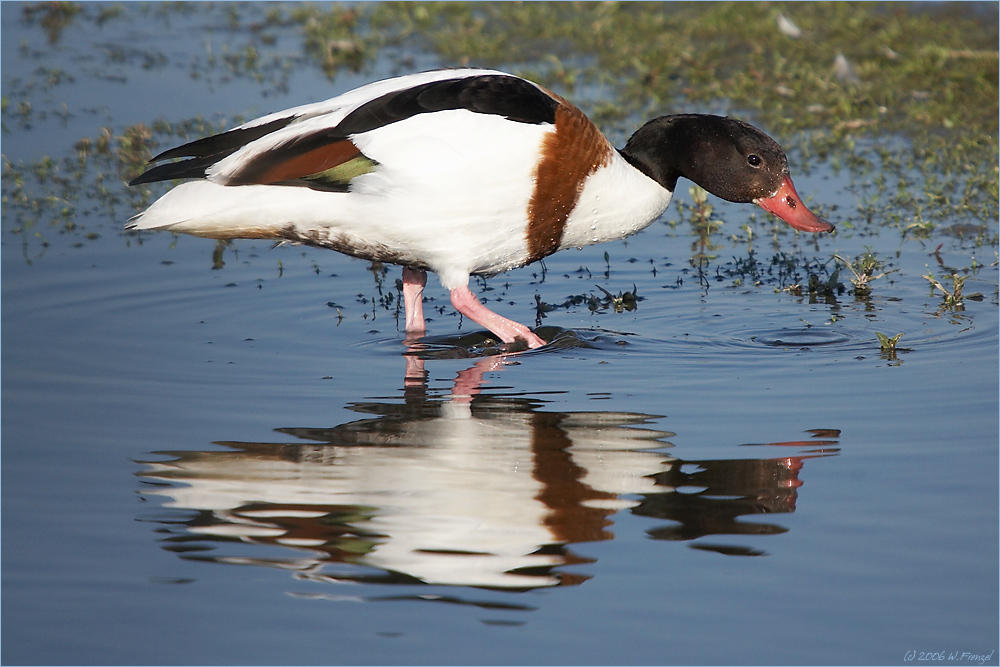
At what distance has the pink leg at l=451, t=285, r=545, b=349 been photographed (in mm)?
5035

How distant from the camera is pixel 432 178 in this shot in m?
4.66

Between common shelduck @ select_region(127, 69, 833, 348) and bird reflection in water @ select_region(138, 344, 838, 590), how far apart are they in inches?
32.7

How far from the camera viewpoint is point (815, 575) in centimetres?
313

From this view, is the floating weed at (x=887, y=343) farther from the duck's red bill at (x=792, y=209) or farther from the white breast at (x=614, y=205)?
the white breast at (x=614, y=205)

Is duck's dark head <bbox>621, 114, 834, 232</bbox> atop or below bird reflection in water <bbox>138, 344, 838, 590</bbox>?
atop

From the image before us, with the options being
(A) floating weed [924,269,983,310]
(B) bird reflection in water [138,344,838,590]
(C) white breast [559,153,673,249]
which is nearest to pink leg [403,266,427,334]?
(C) white breast [559,153,673,249]

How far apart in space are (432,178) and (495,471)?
4.44ft

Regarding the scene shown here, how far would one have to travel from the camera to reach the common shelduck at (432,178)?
15.3ft

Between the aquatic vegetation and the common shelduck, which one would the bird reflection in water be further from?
the aquatic vegetation

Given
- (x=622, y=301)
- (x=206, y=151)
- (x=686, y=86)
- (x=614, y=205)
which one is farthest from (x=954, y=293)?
(x=686, y=86)

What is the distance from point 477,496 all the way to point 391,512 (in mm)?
269

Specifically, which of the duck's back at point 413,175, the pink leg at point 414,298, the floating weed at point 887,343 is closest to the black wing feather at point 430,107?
the duck's back at point 413,175

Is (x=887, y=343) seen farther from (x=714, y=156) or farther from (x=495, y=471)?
(x=495, y=471)

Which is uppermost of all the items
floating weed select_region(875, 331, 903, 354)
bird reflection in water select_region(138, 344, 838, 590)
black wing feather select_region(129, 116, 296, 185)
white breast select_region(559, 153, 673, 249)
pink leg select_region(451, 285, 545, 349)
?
black wing feather select_region(129, 116, 296, 185)
